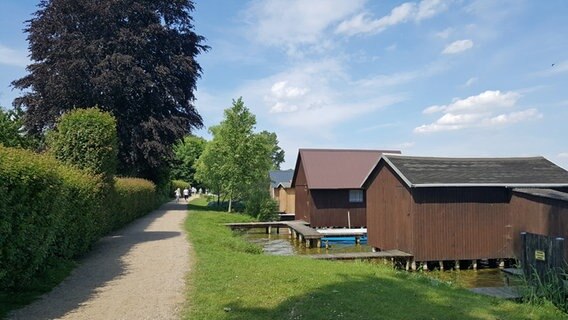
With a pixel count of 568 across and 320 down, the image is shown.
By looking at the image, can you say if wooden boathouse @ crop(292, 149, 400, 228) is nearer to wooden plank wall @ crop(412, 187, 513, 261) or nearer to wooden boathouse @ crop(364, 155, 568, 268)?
wooden boathouse @ crop(364, 155, 568, 268)

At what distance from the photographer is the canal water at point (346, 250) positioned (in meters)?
16.8

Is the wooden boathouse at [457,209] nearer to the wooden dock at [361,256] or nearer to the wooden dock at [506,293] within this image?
the wooden dock at [361,256]

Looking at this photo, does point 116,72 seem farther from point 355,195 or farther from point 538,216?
point 538,216

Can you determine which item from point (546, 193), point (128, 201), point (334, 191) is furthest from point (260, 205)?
point (546, 193)

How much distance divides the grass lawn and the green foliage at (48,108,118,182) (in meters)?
5.12

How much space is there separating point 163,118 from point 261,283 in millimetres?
26271

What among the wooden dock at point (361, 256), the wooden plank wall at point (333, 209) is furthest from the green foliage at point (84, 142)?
the wooden plank wall at point (333, 209)

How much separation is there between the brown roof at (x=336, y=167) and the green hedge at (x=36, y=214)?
68.9ft

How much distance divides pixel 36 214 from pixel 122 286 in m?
2.24

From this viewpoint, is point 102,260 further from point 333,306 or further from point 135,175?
point 135,175

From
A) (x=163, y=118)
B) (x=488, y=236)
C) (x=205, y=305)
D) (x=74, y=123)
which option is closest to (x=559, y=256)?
(x=205, y=305)

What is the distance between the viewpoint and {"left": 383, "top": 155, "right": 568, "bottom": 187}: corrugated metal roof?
19.0m

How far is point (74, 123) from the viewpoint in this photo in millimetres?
14445

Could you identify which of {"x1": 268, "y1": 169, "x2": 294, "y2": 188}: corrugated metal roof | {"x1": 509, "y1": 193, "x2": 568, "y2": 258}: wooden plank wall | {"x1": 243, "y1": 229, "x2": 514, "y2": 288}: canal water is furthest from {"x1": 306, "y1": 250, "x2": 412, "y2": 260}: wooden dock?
{"x1": 268, "y1": 169, "x2": 294, "y2": 188}: corrugated metal roof
